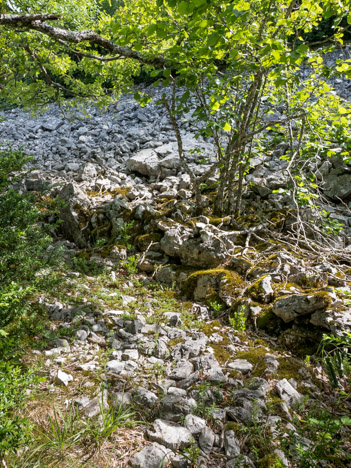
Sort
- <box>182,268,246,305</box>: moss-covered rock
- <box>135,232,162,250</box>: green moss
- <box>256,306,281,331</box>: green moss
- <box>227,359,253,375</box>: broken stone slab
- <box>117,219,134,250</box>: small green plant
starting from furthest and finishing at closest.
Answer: <box>117,219,134,250</box>: small green plant
<box>135,232,162,250</box>: green moss
<box>182,268,246,305</box>: moss-covered rock
<box>256,306,281,331</box>: green moss
<box>227,359,253,375</box>: broken stone slab

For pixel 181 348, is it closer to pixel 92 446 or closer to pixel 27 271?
pixel 92 446

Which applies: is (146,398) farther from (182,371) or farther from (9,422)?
(9,422)

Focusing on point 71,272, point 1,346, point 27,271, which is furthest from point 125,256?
point 1,346

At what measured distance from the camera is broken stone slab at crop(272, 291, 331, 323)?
10.5 ft

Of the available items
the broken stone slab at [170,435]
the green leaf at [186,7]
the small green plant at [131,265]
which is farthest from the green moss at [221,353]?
the green leaf at [186,7]

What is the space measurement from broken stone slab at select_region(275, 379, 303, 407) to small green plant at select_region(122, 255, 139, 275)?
2.91 m

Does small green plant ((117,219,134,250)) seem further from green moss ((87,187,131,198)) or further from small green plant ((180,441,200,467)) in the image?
small green plant ((180,441,200,467))

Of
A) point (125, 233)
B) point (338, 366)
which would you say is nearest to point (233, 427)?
point (338, 366)

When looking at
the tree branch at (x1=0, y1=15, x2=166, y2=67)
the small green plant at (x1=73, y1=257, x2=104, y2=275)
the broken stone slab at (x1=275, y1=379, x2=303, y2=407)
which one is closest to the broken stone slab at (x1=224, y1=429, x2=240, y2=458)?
the broken stone slab at (x1=275, y1=379, x2=303, y2=407)

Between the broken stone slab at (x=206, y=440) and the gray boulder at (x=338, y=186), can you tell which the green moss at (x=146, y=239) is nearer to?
the broken stone slab at (x=206, y=440)

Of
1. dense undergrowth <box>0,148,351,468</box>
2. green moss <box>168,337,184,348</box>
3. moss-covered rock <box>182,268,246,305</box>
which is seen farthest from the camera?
moss-covered rock <box>182,268,246,305</box>

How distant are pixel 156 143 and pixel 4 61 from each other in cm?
445

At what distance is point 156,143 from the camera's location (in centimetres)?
911

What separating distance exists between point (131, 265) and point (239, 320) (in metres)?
2.19
